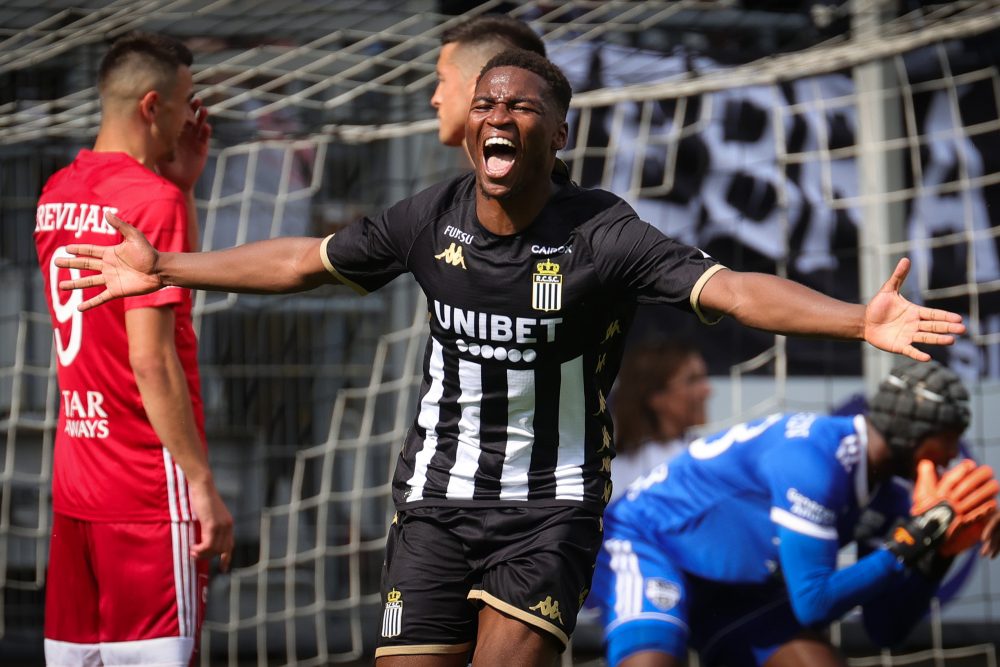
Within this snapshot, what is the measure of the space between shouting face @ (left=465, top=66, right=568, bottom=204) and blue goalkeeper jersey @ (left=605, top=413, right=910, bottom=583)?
1.60 metres

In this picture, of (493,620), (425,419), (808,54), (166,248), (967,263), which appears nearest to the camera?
(493,620)

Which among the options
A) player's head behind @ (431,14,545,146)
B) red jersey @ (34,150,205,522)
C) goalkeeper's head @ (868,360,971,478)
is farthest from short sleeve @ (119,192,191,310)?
goalkeeper's head @ (868,360,971,478)

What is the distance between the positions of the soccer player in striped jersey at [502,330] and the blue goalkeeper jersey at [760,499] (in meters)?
1.15

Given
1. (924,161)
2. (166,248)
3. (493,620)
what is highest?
(924,161)

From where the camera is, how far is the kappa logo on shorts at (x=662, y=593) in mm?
4281

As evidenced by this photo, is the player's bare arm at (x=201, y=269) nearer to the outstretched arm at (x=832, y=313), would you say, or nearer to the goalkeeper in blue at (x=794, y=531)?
the outstretched arm at (x=832, y=313)

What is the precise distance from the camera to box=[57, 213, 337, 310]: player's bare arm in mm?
3096

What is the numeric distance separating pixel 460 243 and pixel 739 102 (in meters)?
3.71

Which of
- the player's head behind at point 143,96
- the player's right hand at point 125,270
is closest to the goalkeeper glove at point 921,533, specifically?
the player's right hand at point 125,270

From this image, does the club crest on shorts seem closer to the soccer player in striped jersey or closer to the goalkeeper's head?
the soccer player in striped jersey

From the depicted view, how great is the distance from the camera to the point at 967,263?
20.3 feet

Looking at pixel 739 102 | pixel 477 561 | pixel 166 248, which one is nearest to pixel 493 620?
pixel 477 561

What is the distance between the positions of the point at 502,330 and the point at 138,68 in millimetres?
1494

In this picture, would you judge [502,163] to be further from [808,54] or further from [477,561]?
[808,54]
